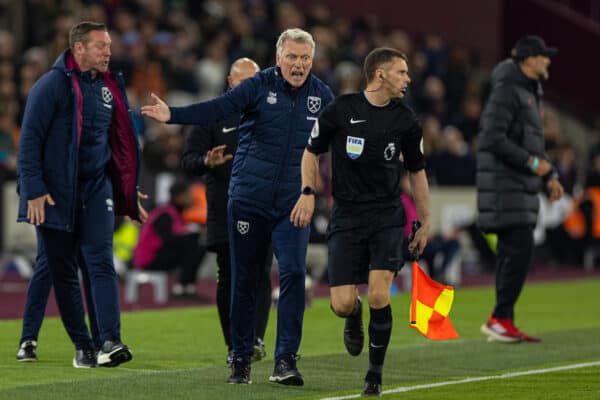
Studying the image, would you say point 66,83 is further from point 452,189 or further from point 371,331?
point 452,189

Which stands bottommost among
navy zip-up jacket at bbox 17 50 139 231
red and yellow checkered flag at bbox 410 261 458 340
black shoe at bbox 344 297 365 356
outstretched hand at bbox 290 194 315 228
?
black shoe at bbox 344 297 365 356

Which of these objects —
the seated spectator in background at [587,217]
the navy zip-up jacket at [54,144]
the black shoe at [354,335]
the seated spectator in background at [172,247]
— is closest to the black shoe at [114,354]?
the navy zip-up jacket at [54,144]

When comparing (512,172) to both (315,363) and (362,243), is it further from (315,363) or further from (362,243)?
(362,243)

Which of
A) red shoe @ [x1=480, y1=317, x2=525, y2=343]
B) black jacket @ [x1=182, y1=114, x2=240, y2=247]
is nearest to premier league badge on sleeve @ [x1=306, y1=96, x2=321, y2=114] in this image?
black jacket @ [x1=182, y1=114, x2=240, y2=247]

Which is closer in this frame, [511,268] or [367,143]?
[367,143]

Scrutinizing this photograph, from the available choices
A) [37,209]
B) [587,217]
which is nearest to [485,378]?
[37,209]

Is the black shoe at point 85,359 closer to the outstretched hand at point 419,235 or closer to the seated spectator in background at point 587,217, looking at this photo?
the outstretched hand at point 419,235

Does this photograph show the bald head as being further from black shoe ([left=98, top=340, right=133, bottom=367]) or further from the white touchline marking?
the white touchline marking

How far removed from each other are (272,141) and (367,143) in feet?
2.32

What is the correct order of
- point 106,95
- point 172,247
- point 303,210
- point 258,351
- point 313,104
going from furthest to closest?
1. point 172,247
2. point 258,351
3. point 106,95
4. point 313,104
5. point 303,210

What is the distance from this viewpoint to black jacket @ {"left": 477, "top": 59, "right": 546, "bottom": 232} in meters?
11.6

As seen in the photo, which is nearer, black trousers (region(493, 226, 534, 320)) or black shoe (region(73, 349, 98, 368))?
black shoe (region(73, 349, 98, 368))

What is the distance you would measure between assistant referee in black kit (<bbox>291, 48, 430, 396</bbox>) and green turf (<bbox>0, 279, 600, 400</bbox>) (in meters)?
0.65

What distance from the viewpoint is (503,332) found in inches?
456
